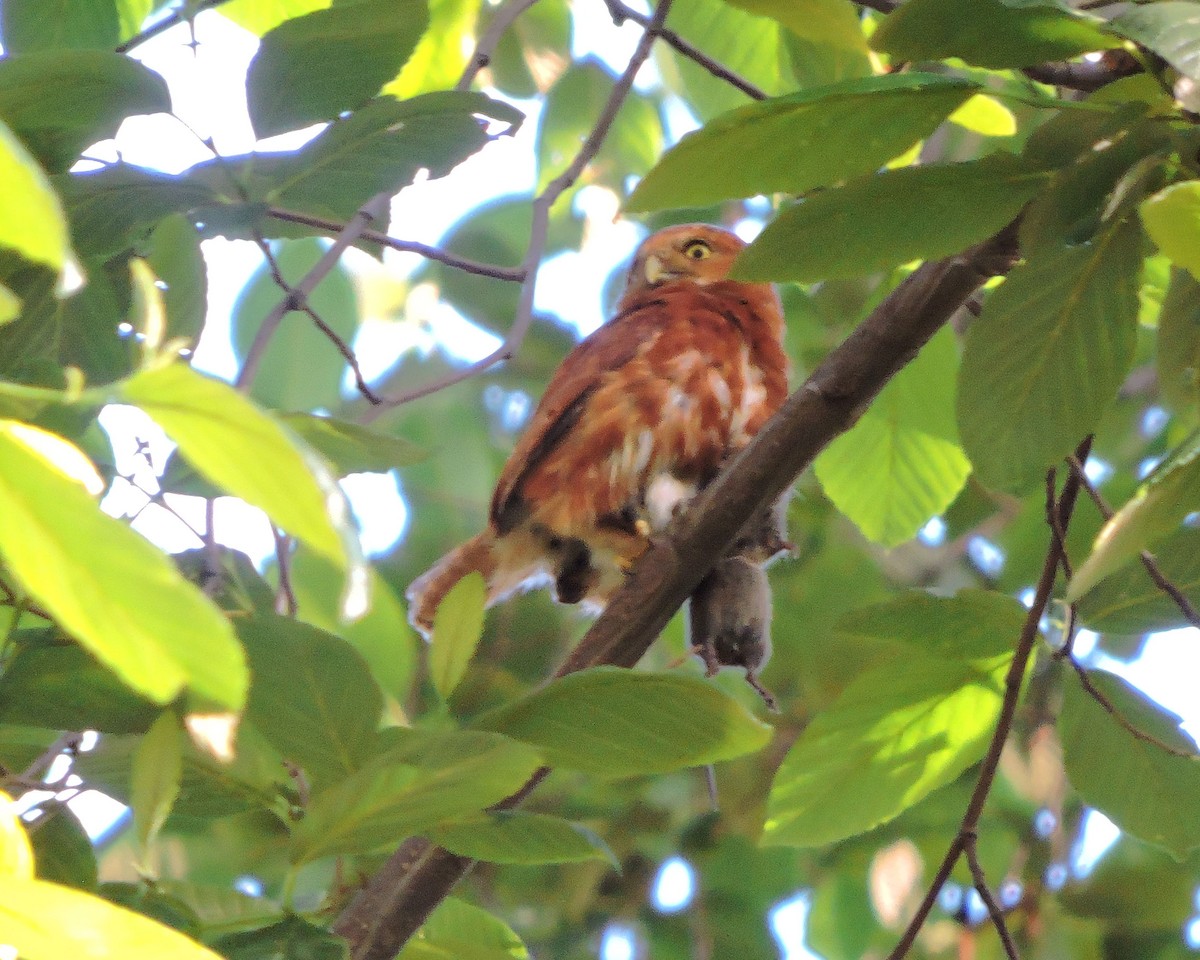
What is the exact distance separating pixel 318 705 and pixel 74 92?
699 millimetres

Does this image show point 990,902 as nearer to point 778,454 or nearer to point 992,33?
point 778,454

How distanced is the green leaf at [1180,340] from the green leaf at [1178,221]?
401mm

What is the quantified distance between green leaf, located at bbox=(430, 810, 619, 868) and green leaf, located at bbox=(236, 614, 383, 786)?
0.44 ft

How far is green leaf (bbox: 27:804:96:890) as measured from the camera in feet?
4.92

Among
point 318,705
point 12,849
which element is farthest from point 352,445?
point 12,849

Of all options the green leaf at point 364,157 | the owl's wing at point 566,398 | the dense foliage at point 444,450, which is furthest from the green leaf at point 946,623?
the owl's wing at point 566,398

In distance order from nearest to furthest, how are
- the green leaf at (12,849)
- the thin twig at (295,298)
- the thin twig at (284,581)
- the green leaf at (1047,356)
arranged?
the green leaf at (12,849) → the green leaf at (1047,356) → the thin twig at (295,298) → the thin twig at (284,581)

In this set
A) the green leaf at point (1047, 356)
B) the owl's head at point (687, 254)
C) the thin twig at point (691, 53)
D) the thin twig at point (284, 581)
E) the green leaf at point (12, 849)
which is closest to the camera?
the green leaf at point (12, 849)

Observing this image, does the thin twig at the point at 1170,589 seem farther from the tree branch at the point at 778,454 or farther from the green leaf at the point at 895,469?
the green leaf at the point at 895,469

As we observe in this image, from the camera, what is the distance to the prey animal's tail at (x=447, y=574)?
3.19 metres

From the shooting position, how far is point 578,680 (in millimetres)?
1318

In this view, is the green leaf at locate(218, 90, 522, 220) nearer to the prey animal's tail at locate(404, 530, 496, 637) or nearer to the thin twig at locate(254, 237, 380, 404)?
the thin twig at locate(254, 237, 380, 404)

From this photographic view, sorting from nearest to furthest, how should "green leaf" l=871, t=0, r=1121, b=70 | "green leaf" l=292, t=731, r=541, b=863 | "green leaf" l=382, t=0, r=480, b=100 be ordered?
"green leaf" l=292, t=731, r=541, b=863 → "green leaf" l=871, t=0, r=1121, b=70 → "green leaf" l=382, t=0, r=480, b=100

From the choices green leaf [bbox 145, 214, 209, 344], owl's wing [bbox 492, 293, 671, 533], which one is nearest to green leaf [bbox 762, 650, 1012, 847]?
green leaf [bbox 145, 214, 209, 344]
